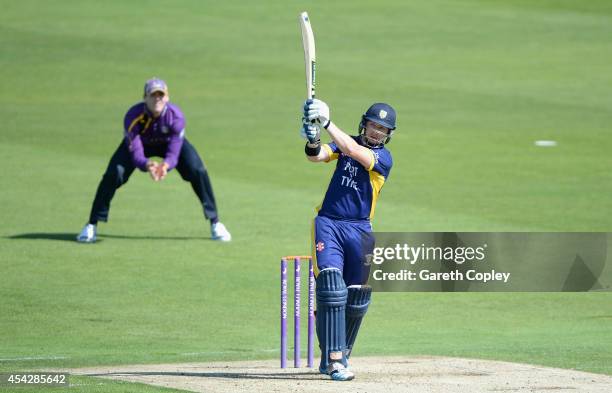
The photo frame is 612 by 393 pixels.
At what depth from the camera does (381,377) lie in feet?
33.4

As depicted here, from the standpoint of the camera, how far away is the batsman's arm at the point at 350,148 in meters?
9.84

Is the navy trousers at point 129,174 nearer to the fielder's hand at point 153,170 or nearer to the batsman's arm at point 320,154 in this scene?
the fielder's hand at point 153,170

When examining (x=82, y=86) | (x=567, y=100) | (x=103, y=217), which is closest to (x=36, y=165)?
(x=103, y=217)

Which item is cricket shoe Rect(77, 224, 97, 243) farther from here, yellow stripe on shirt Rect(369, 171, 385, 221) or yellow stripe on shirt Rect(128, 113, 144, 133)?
yellow stripe on shirt Rect(369, 171, 385, 221)

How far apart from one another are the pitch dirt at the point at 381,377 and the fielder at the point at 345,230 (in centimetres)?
Answer: 33

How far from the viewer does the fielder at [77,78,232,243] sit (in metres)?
15.6

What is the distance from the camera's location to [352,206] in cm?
1020

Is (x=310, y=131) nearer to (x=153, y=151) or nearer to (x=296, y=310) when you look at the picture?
(x=296, y=310)

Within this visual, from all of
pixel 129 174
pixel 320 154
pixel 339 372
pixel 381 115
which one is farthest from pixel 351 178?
pixel 129 174

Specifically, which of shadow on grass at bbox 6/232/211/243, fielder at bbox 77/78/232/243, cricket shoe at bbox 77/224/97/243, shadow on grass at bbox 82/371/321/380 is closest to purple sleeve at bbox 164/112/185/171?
fielder at bbox 77/78/232/243

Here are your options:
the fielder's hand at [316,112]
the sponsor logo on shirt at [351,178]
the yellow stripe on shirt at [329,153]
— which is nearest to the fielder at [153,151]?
the yellow stripe on shirt at [329,153]

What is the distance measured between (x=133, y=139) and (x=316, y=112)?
649 cm

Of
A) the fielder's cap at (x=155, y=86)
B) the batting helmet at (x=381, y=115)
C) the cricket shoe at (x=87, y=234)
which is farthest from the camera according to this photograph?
the cricket shoe at (x=87, y=234)

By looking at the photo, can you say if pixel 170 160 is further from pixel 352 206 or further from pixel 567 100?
pixel 567 100
